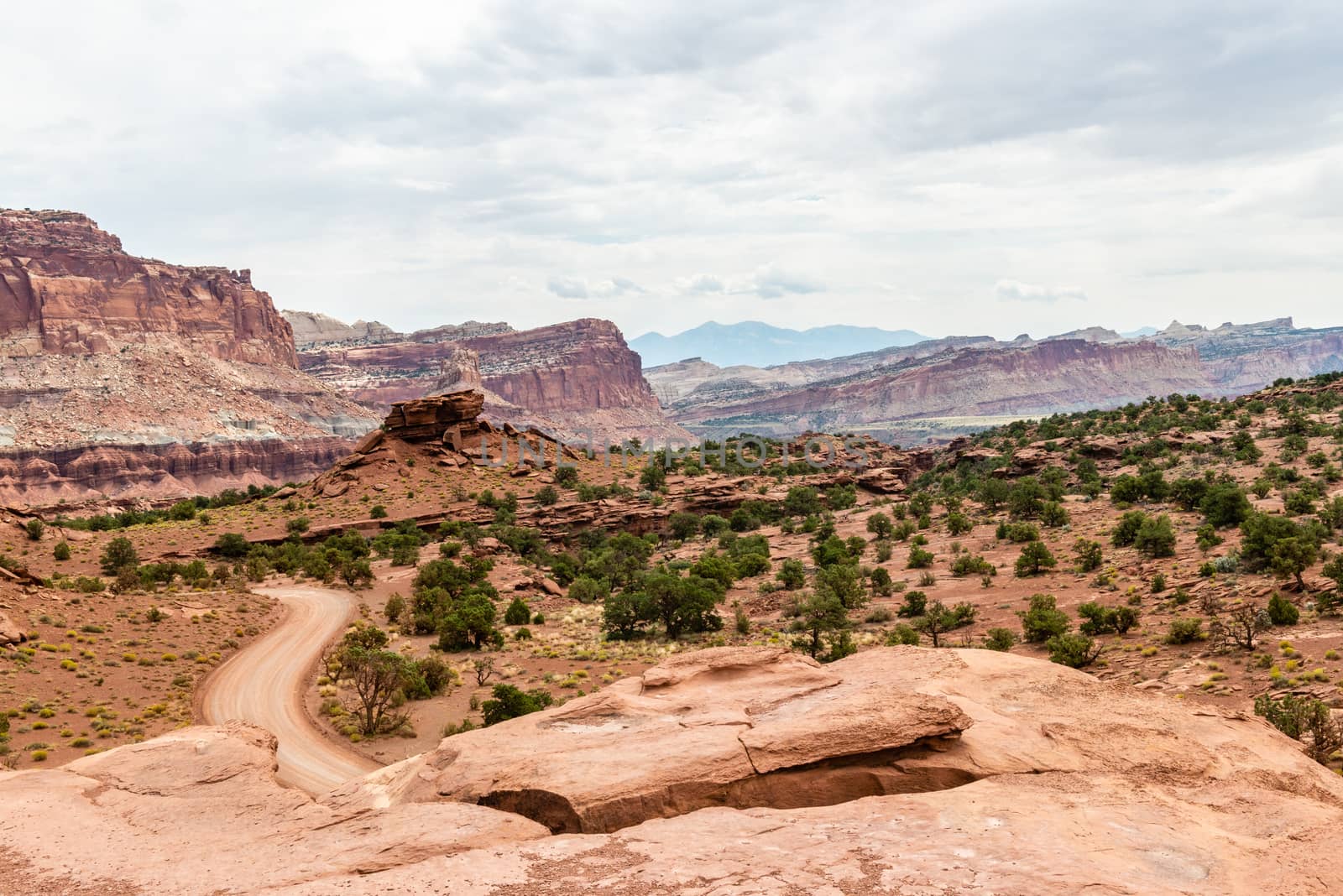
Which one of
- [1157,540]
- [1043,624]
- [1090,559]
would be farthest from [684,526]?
[1043,624]

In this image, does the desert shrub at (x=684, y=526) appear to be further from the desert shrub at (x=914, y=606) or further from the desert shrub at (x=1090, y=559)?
the desert shrub at (x=1090, y=559)

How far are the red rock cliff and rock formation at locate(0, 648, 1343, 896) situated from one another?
172 metres

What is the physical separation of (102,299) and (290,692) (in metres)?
163

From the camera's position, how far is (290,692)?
32.4 meters

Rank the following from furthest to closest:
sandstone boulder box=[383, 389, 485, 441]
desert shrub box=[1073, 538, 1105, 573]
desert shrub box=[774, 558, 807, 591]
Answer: sandstone boulder box=[383, 389, 485, 441] → desert shrub box=[774, 558, 807, 591] → desert shrub box=[1073, 538, 1105, 573]

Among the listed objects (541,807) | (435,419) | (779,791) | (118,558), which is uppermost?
(435,419)

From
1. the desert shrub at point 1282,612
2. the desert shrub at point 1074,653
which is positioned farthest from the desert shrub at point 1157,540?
the desert shrub at point 1074,653

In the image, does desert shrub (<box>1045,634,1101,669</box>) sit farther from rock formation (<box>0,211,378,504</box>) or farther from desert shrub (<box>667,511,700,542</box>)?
rock formation (<box>0,211,378,504</box>)

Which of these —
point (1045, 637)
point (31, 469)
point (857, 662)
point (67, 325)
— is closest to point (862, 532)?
point (1045, 637)

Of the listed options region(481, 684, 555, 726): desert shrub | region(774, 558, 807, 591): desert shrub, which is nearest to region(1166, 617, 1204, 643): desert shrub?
region(481, 684, 555, 726): desert shrub

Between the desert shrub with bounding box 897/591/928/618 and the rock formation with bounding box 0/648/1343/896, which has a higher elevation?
the rock formation with bounding box 0/648/1343/896

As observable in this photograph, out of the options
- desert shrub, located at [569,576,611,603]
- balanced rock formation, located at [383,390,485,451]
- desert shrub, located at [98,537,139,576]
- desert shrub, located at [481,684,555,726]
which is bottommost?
desert shrub, located at [569,576,611,603]

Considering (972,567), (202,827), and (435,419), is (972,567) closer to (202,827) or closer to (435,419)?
(202,827)

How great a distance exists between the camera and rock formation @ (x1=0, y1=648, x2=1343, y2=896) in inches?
323
